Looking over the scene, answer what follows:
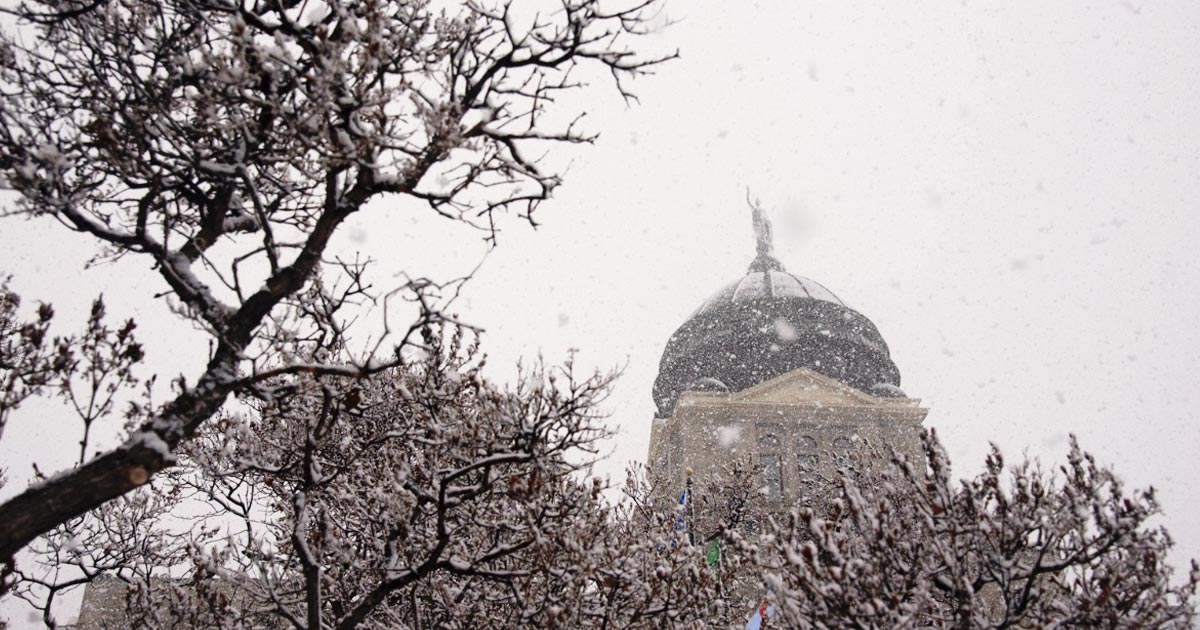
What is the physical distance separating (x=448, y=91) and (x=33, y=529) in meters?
4.75

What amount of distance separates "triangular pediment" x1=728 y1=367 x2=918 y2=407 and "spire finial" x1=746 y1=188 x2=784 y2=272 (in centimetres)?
1681

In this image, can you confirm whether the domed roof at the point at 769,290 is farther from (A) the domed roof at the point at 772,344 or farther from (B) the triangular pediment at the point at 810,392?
(B) the triangular pediment at the point at 810,392

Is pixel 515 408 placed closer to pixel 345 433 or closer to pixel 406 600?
pixel 406 600

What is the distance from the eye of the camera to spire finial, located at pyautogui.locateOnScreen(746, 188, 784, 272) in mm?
51812

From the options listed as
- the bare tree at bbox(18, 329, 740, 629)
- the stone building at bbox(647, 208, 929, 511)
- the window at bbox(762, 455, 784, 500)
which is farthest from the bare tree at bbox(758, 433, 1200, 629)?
the window at bbox(762, 455, 784, 500)

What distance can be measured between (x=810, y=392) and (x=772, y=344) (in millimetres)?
4499

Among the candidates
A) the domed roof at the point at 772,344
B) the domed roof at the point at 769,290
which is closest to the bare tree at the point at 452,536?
the domed roof at the point at 772,344

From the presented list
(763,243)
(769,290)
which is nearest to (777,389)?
(769,290)

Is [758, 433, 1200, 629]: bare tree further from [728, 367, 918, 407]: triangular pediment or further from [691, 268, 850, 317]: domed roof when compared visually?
[691, 268, 850, 317]: domed roof

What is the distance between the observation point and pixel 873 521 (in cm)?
580

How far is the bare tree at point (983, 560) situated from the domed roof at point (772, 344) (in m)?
29.4

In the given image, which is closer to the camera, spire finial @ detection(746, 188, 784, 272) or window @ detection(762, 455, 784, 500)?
window @ detection(762, 455, 784, 500)

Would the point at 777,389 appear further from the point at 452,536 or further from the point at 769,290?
the point at 452,536

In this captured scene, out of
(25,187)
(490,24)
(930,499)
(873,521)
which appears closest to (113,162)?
(25,187)
